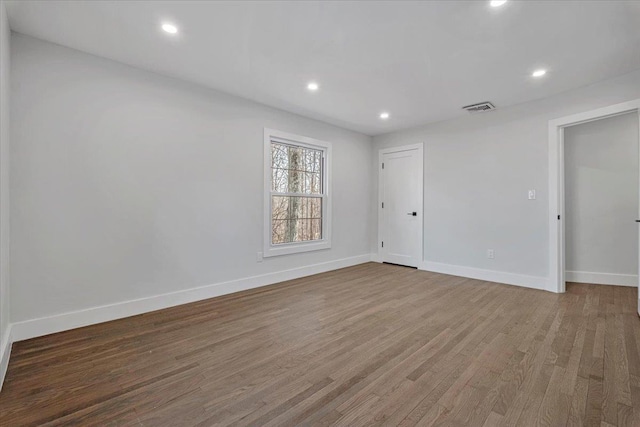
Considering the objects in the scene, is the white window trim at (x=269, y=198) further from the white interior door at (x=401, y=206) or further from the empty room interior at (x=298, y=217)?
the white interior door at (x=401, y=206)

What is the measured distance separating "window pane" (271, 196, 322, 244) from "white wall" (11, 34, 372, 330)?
0.39m

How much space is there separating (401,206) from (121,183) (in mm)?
4182

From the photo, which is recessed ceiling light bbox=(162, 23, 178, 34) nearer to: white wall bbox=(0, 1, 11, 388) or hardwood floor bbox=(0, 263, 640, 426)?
white wall bbox=(0, 1, 11, 388)

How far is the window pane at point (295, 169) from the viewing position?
13.7 ft

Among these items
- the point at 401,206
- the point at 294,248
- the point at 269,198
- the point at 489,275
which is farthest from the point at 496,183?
the point at 269,198

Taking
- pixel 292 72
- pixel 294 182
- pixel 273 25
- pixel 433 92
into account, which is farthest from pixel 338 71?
pixel 294 182

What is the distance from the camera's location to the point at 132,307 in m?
2.80

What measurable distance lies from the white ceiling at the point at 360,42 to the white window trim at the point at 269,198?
28.1 inches

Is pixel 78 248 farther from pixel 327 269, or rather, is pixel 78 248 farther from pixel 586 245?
pixel 586 245

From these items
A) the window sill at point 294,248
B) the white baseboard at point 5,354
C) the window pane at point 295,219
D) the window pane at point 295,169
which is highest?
the window pane at point 295,169

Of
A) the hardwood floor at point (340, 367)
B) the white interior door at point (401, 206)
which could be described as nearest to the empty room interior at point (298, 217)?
the hardwood floor at point (340, 367)

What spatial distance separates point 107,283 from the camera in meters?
2.67

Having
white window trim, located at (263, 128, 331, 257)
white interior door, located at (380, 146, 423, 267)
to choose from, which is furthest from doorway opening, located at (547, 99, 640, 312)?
white window trim, located at (263, 128, 331, 257)

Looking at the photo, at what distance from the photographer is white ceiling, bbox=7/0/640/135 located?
2.03m
